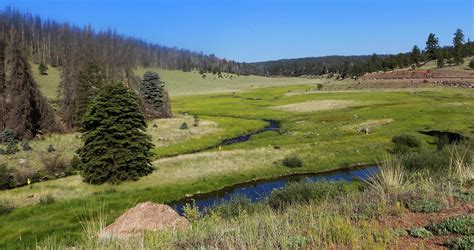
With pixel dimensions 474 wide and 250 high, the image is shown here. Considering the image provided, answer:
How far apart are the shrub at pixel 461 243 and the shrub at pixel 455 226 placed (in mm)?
600

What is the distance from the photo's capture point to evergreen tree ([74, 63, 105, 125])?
6216 cm

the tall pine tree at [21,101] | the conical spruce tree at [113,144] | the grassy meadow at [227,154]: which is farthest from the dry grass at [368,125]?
the tall pine tree at [21,101]

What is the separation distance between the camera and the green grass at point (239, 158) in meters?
26.0

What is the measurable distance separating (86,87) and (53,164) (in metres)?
27.0

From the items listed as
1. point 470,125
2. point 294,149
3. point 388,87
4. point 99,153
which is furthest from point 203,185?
point 388,87

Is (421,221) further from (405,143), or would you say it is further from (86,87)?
(86,87)

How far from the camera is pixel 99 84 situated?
2566 inches

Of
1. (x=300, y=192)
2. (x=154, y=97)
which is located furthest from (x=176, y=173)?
(x=154, y=97)

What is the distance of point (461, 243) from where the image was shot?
22.9 ft

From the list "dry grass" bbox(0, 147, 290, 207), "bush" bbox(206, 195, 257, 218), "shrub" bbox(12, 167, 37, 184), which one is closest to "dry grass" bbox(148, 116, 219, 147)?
"dry grass" bbox(0, 147, 290, 207)

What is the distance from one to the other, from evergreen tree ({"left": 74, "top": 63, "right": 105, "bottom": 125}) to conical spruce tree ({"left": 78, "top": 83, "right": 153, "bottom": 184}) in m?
27.9

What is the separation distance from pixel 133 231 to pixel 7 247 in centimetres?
1082

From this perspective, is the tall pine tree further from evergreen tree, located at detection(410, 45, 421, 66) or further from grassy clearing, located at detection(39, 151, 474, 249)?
evergreen tree, located at detection(410, 45, 421, 66)

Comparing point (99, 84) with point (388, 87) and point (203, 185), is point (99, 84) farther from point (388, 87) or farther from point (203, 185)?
point (388, 87)
